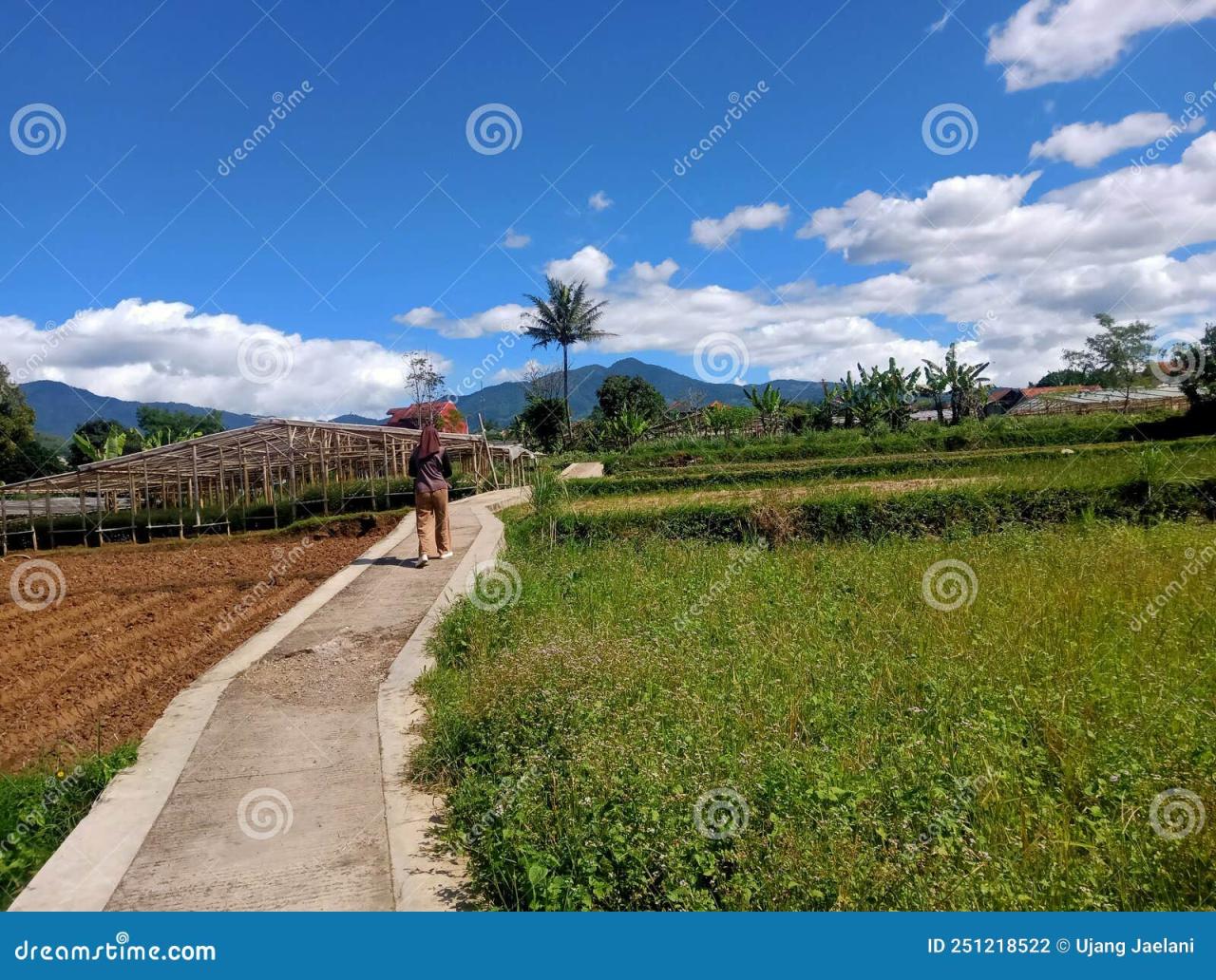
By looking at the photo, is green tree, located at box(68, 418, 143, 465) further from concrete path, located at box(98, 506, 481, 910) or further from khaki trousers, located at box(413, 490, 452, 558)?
concrete path, located at box(98, 506, 481, 910)

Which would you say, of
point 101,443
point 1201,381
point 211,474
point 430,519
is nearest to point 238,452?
point 211,474

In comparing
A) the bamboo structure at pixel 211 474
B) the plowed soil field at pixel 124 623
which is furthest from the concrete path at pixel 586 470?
the plowed soil field at pixel 124 623

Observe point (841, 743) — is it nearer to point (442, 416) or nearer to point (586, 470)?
point (586, 470)

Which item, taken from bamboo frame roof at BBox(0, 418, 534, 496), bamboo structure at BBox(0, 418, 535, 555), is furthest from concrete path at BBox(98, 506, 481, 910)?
bamboo structure at BBox(0, 418, 535, 555)

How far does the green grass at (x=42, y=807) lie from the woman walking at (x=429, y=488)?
5.25 m

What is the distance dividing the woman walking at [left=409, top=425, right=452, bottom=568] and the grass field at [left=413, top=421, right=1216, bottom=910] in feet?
8.15

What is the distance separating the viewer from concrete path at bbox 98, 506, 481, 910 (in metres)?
3.11

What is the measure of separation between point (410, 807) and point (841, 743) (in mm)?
2132

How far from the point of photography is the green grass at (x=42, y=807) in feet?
12.2

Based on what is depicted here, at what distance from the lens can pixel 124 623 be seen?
31.6 feet

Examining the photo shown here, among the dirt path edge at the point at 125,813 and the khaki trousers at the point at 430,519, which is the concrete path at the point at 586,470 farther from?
the dirt path edge at the point at 125,813

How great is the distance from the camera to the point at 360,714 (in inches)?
199

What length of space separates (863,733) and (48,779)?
4498 millimetres

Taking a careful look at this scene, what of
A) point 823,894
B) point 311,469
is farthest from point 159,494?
point 823,894
